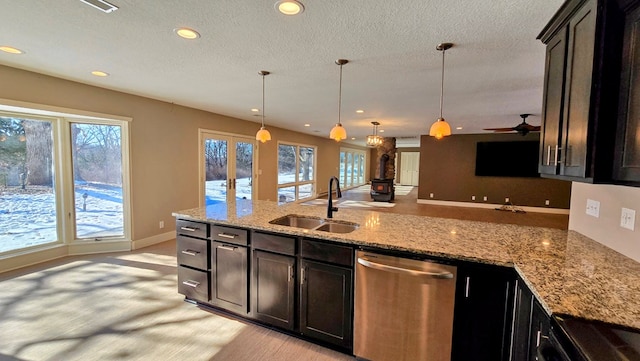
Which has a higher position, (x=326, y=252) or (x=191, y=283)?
(x=326, y=252)

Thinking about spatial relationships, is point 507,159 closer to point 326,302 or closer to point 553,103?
point 553,103

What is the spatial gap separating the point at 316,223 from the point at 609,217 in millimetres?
2136

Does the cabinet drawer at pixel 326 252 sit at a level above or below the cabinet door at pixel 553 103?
below

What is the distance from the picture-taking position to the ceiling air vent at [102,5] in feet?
5.70

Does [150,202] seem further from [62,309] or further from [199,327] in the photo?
[199,327]

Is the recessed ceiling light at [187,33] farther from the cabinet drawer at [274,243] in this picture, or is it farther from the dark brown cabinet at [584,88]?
the dark brown cabinet at [584,88]

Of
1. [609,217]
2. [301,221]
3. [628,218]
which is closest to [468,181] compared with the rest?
[609,217]

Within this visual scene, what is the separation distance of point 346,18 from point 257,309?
2.37 metres

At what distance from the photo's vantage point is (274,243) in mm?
2229

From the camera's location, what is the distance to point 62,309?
2.58 metres

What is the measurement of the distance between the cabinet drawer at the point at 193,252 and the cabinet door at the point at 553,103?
8.85 ft

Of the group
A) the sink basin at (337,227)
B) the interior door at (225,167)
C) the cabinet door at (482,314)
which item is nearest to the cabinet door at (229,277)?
the sink basin at (337,227)

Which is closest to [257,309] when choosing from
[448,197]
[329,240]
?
[329,240]

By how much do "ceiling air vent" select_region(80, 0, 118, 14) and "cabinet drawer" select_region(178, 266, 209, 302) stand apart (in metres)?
2.14
